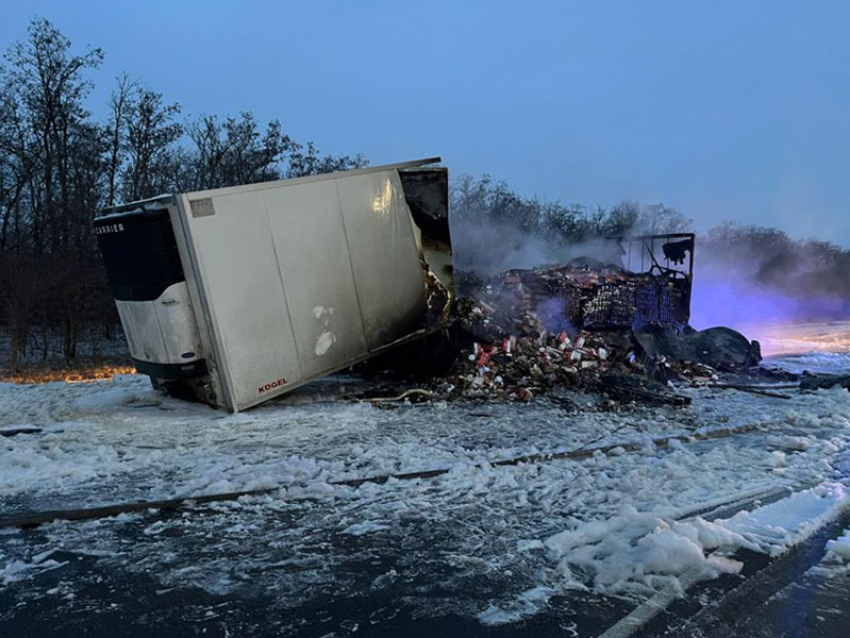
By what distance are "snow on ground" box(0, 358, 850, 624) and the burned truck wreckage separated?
87cm

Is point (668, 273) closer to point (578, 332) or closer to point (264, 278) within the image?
point (578, 332)

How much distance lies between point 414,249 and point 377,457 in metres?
4.25

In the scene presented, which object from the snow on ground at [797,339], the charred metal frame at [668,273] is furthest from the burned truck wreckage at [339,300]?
the snow on ground at [797,339]

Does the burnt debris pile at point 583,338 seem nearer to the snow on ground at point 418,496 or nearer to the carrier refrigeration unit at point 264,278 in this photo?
the snow on ground at point 418,496

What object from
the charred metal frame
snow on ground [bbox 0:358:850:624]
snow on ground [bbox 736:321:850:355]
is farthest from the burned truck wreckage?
snow on ground [bbox 736:321:850:355]

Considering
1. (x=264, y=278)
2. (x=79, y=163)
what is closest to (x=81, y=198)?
(x=79, y=163)

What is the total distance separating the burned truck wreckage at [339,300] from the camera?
23.1 feet

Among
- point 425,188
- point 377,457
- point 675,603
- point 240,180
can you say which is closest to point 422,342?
point 425,188

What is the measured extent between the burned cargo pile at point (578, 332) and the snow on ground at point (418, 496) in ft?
4.24

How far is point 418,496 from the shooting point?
14.8 ft

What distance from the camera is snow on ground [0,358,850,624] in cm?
326

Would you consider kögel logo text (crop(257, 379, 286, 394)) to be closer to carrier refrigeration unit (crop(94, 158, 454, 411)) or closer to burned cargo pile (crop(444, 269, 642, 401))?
carrier refrigeration unit (crop(94, 158, 454, 411))

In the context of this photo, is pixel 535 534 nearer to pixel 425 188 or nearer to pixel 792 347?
pixel 425 188

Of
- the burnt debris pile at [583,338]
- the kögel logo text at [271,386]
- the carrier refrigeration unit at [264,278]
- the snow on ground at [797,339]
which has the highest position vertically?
the carrier refrigeration unit at [264,278]
